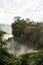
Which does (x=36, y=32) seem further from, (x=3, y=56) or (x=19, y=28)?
(x=3, y=56)

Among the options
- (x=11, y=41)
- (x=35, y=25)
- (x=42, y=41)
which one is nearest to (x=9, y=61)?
(x=42, y=41)

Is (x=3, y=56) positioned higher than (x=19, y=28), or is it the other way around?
(x=19, y=28)

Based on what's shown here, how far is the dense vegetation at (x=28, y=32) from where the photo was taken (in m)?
28.3

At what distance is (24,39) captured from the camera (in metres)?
31.7

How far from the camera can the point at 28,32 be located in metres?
30.2

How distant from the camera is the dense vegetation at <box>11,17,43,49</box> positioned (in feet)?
92.9

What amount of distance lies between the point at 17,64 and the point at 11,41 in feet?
72.8

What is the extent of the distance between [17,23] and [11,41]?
8.67ft

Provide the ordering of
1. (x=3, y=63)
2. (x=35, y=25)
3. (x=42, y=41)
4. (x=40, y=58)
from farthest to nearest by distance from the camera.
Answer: (x=35, y=25)
(x=42, y=41)
(x=40, y=58)
(x=3, y=63)

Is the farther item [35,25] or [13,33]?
[13,33]

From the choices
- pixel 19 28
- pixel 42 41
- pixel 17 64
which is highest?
pixel 19 28

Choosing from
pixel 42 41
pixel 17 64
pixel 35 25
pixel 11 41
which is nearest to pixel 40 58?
pixel 17 64

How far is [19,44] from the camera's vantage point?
31672mm

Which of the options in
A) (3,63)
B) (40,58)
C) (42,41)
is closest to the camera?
(3,63)
